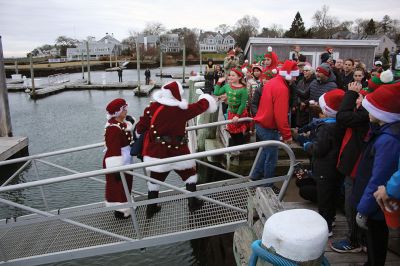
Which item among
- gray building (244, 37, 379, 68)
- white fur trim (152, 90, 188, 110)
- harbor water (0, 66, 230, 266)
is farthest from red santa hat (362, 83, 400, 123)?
gray building (244, 37, 379, 68)

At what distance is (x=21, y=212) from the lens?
7.87 meters

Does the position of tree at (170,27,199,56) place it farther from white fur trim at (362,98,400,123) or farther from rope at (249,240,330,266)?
rope at (249,240,330,266)

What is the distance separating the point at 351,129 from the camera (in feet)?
10.8

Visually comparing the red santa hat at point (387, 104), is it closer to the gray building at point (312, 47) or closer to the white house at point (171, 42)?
the gray building at point (312, 47)

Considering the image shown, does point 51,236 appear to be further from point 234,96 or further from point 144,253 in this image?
point 234,96

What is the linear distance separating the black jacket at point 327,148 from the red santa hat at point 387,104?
76 centimetres

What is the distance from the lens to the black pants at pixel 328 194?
3.58 metres

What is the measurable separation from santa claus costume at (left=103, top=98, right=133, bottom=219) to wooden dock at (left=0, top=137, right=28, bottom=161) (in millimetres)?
6761

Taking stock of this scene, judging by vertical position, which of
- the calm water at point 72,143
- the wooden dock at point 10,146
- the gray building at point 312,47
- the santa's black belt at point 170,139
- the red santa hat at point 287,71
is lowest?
the calm water at point 72,143

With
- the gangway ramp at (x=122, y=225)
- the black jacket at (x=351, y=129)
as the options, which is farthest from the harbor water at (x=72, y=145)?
the black jacket at (x=351, y=129)

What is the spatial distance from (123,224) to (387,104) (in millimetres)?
3589

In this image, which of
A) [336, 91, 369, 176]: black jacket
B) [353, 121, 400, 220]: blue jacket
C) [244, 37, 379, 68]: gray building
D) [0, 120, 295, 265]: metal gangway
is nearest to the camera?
→ [353, 121, 400, 220]: blue jacket

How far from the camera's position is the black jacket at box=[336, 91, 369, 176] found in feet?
10.4

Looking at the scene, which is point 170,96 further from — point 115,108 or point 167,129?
point 115,108
